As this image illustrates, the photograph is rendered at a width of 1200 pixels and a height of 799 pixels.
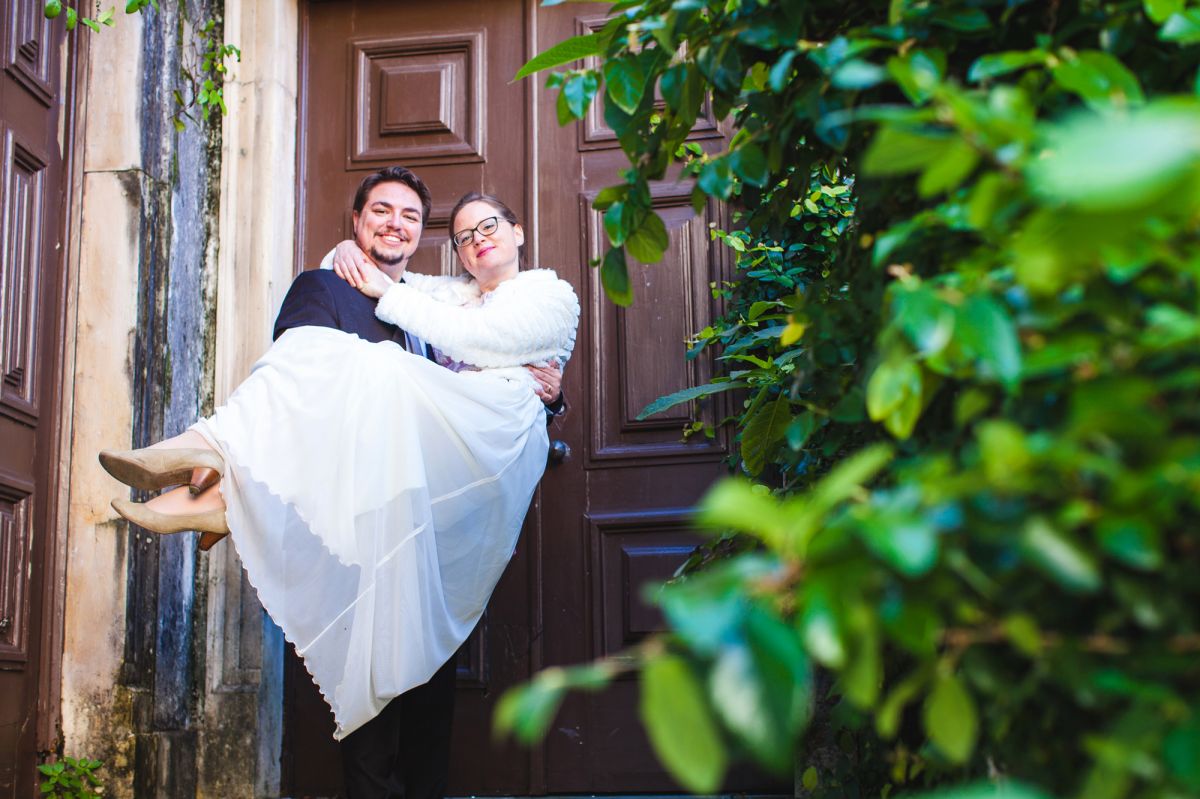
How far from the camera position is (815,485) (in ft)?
6.63

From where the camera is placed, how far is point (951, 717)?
2.89 feet

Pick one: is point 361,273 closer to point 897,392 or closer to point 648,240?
point 648,240

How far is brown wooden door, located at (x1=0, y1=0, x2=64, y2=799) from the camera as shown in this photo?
3.47 m

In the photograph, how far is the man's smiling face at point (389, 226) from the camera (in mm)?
3771

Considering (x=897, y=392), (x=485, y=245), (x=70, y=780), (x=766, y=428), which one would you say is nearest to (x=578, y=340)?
(x=485, y=245)

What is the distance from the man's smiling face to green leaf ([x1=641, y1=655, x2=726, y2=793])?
312 cm

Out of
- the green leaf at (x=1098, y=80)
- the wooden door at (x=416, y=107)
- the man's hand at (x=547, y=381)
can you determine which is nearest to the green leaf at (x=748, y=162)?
the green leaf at (x=1098, y=80)

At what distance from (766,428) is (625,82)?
92 centimetres

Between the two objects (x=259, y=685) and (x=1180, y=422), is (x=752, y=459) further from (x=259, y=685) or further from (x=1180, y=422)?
(x=259, y=685)

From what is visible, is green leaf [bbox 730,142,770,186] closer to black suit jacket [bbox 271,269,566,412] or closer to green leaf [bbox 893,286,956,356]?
green leaf [bbox 893,286,956,356]

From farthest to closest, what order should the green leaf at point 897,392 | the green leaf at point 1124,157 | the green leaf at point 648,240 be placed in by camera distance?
the green leaf at point 648,240 → the green leaf at point 897,392 → the green leaf at point 1124,157

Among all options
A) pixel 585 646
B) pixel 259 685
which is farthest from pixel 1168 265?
pixel 259 685

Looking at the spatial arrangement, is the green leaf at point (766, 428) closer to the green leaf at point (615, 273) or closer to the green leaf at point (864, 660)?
the green leaf at point (615, 273)

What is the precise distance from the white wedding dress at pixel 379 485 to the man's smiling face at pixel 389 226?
0.34m
